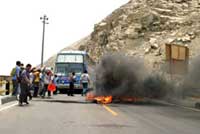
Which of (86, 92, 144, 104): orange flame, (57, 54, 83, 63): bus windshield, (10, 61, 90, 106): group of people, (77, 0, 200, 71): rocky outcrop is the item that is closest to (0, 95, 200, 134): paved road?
(10, 61, 90, 106): group of people

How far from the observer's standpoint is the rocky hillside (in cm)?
6912

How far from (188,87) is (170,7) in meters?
52.9

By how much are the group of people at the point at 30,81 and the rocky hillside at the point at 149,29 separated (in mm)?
34407

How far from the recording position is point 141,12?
82.8 metres

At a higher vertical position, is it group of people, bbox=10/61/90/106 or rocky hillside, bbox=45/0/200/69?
rocky hillside, bbox=45/0/200/69

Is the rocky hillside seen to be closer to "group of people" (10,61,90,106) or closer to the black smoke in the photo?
"group of people" (10,61,90,106)

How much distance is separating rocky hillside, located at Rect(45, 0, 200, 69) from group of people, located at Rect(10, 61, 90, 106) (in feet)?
113

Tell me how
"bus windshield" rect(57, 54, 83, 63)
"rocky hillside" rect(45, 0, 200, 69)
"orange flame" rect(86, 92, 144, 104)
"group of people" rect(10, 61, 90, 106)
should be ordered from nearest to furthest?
"group of people" rect(10, 61, 90, 106)
"orange flame" rect(86, 92, 144, 104)
"bus windshield" rect(57, 54, 83, 63)
"rocky hillside" rect(45, 0, 200, 69)

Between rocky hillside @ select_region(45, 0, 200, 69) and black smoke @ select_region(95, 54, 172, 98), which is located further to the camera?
rocky hillside @ select_region(45, 0, 200, 69)

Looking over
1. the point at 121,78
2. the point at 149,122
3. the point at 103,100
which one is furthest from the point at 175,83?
the point at 149,122

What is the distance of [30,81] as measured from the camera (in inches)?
1001

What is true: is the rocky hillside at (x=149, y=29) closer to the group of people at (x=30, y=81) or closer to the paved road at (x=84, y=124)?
the group of people at (x=30, y=81)

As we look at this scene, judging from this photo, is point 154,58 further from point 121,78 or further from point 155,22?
point 121,78

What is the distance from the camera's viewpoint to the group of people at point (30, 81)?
841 inches
